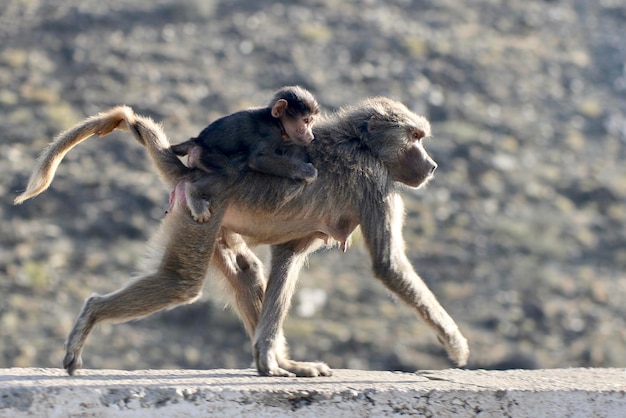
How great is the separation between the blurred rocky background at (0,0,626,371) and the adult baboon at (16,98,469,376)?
618 centimetres

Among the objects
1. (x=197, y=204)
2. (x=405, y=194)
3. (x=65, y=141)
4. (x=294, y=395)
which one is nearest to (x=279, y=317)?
(x=197, y=204)

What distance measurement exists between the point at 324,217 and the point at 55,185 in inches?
338

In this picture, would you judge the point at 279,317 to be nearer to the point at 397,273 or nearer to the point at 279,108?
the point at 397,273

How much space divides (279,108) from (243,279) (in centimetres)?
79

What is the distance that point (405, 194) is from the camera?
13922 millimetres

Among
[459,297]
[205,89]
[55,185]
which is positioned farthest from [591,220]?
[55,185]

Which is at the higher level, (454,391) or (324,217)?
(324,217)

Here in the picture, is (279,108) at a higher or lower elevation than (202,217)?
higher

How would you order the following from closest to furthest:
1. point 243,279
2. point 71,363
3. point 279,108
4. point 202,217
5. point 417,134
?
1. point 71,363
2. point 202,217
3. point 279,108
4. point 243,279
5. point 417,134

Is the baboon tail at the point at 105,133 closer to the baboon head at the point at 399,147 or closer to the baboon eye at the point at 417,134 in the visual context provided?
the baboon head at the point at 399,147

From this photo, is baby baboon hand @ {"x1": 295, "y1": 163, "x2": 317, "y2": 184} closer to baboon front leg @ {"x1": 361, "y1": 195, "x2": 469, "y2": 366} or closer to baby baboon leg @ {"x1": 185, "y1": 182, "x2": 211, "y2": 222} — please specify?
baboon front leg @ {"x1": 361, "y1": 195, "x2": 469, "y2": 366}

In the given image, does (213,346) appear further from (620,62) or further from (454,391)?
(620,62)

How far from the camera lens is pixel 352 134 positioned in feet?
17.2

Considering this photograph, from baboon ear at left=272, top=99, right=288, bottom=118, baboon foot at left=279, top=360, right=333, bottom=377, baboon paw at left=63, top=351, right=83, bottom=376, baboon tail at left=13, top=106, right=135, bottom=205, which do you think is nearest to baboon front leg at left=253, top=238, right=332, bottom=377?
baboon foot at left=279, top=360, right=333, bottom=377
